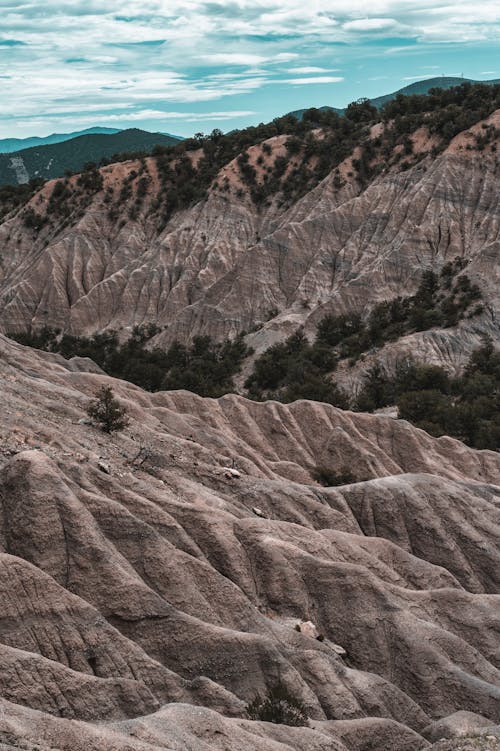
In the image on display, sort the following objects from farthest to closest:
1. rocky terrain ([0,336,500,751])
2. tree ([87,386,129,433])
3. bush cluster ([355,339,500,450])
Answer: bush cluster ([355,339,500,450]), tree ([87,386,129,433]), rocky terrain ([0,336,500,751])

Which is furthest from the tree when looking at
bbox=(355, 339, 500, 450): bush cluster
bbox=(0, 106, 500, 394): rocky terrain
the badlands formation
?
bbox=(0, 106, 500, 394): rocky terrain

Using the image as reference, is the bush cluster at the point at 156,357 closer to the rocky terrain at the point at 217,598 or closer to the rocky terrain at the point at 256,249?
the rocky terrain at the point at 256,249

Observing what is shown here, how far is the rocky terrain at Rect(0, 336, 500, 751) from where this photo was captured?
15.6m

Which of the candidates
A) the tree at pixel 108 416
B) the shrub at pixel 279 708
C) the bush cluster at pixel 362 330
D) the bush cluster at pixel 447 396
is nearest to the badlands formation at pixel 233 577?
the shrub at pixel 279 708

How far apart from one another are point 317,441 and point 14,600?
24933 mm

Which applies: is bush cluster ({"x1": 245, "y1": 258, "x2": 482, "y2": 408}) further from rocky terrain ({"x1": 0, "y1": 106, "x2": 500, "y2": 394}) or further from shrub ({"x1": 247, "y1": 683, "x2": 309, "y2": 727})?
shrub ({"x1": 247, "y1": 683, "x2": 309, "y2": 727})

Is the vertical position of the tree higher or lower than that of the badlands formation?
higher

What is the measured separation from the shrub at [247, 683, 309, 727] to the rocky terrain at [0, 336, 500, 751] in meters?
0.28

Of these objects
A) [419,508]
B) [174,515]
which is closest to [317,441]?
[419,508]

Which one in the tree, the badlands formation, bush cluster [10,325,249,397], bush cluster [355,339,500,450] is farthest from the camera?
bush cluster [10,325,249,397]

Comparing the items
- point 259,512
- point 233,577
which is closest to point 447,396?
point 259,512

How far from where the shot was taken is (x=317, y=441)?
4006cm

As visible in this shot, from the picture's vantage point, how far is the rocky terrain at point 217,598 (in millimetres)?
15633

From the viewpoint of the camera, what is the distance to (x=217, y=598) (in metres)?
20.1
